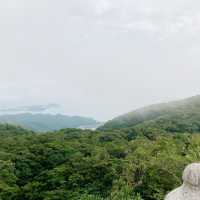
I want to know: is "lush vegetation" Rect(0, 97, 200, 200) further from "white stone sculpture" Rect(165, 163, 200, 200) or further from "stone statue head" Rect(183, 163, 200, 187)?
"stone statue head" Rect(183, 163, 200, 187)

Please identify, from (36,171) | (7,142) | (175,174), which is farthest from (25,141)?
(175,174)

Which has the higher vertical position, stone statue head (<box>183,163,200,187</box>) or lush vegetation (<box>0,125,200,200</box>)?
stone statue head (<box>183,163,200,187</box>)

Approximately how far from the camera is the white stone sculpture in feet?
21.2

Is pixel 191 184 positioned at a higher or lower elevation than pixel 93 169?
higher

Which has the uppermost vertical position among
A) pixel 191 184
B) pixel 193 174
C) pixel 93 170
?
pixel 193 174

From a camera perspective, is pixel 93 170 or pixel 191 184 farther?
pixel 93 170

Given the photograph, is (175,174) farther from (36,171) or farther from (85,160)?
(36,171)

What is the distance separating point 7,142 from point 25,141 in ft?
7.12

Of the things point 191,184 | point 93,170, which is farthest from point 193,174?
point 93,170

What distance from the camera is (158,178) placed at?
2427 centimetres

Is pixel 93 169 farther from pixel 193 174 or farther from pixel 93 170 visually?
pixel 193 174

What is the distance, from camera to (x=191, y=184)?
21.6 feet

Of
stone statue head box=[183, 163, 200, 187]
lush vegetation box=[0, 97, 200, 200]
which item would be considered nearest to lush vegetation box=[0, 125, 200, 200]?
lush vegetation box=[0, 97, 200, 200]

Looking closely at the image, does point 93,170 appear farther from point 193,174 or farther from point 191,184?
point 193,174
